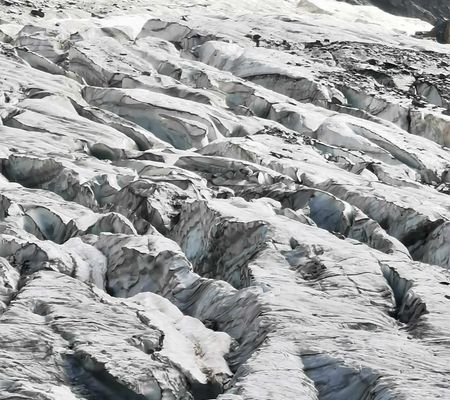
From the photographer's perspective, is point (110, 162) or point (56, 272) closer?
point (56, 272)

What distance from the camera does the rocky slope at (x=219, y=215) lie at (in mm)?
6926

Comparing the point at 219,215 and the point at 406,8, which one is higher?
the point at 219,215

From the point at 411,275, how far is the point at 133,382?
14.0 feet

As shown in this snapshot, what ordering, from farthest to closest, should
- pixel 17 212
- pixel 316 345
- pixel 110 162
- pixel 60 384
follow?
pixel 110 162 < pixel 17 212 < pixel 316 345 < pixel 60 384

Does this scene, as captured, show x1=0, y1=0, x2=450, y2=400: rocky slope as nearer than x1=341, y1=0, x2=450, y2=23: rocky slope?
Yes

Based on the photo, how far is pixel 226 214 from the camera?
10.9 metres

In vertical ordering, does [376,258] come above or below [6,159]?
above

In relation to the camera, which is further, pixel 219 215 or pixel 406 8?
pixel 406 8

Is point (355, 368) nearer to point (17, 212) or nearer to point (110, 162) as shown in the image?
point (17, 212)

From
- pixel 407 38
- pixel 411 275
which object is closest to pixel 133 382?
pixel 411 275

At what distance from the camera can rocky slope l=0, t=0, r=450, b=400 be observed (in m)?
6.93

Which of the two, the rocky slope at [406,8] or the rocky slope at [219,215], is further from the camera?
the rocky slope at [406,8]

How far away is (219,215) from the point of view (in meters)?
10.8

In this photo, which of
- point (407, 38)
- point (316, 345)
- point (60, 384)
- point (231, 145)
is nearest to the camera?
point (60, 384)
